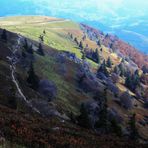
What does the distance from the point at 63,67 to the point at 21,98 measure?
80.0 meters

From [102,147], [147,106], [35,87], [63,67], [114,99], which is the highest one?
[102,147]

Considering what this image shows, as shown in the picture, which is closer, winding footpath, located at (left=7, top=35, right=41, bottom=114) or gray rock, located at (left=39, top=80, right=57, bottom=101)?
winding footpath, located at (left=7, top=35, right=41, bottom=114)

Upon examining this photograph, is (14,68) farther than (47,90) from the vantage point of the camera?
Yes

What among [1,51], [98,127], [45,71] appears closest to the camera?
[98,127]

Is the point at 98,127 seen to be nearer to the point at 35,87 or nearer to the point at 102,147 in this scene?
the point at 35,87

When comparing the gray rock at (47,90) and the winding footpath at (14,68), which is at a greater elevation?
the winding footpath at (14,68)

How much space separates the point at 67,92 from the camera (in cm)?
10988

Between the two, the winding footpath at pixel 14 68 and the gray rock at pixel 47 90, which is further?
the gray rock at pixel 47 90

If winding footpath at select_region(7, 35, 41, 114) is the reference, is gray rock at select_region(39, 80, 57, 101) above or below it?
below

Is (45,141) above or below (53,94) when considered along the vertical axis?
above

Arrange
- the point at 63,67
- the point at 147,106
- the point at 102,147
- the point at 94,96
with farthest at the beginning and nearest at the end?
the point at 147,106 → the point at 63,67 → the point at 94,96 → the point at 102,147

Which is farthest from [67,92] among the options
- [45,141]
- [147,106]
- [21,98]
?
[45,141]

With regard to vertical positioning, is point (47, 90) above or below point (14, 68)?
below

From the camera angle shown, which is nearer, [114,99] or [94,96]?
[94,96]
